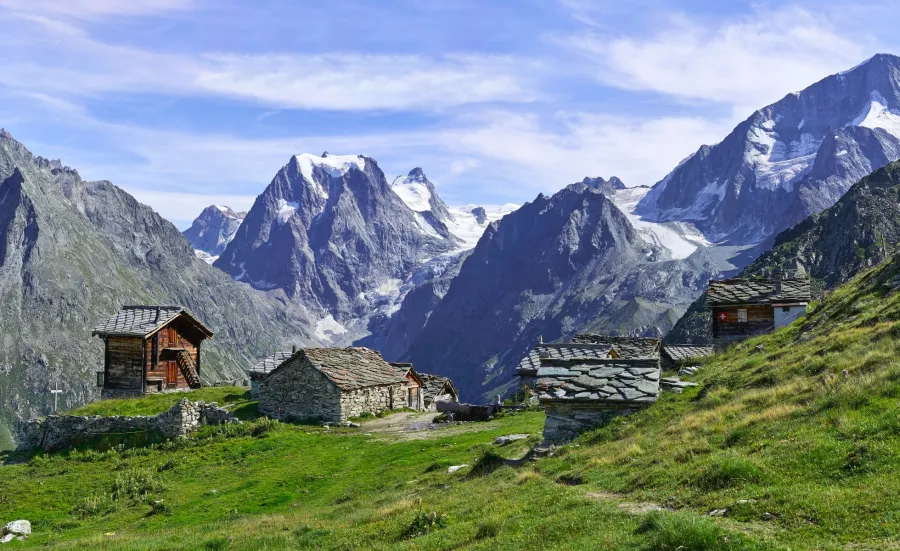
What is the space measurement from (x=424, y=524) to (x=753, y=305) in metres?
48.7

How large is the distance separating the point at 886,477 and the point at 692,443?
19.9ft

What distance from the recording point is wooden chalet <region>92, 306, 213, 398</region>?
194 feet

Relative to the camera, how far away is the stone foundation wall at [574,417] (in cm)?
2477

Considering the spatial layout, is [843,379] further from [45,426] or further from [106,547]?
[45,426]

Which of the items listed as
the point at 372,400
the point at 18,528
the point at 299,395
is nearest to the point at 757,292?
the point at 372,400

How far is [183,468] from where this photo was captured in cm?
3644

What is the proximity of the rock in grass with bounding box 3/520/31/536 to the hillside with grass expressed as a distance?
0.96m

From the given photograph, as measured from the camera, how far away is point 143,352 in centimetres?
5900

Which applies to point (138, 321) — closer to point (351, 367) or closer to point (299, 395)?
point (299, 395)

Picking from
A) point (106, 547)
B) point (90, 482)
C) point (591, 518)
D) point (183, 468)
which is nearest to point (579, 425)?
point (591, 518)

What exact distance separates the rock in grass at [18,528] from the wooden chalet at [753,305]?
49.3 metres

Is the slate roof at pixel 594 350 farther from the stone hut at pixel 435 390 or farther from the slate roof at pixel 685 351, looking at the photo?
the stone hut at pixel 435 390

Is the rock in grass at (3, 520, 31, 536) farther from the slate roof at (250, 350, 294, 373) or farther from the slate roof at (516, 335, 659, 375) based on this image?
the slate roof at (250, 350, 294, 373)

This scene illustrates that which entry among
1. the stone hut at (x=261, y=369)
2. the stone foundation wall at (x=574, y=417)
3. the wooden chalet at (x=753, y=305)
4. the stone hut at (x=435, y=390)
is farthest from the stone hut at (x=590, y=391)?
the stone hut at (x=435, y=390)
